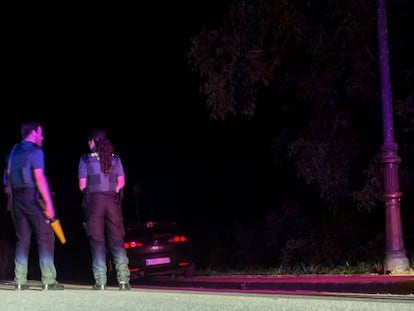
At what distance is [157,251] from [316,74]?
4993mm

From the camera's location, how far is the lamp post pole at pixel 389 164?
1203 cm

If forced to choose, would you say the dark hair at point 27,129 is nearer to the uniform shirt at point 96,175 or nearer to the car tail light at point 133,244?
the uniform shirt at point 96,175

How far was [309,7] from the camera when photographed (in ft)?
45.6

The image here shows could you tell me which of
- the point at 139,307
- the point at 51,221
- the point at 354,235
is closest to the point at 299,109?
the point at 354,235

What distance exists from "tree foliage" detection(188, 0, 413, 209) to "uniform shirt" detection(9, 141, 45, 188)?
7.00 m

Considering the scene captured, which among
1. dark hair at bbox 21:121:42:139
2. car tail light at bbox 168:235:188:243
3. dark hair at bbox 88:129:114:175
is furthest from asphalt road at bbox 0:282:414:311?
car tail light at bbox 168:235:188:243

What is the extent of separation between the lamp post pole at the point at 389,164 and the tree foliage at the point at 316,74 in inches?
43.6

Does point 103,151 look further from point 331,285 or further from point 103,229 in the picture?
point 331,285

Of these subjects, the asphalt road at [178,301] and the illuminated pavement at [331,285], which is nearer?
the asphalt road at [178,301]

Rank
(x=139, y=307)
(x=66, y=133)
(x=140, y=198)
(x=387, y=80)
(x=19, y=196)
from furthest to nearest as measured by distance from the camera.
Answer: (x=66, y=133) → (x=140, y=198) → (x=387, y=80) → (x=19, y=196) → (x=139, y=307)

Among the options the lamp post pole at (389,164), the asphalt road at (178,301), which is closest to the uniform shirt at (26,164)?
the asphalt road at (178,301)

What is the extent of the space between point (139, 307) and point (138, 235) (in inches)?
376

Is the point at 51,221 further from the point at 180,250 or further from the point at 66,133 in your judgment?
the point at 66,133

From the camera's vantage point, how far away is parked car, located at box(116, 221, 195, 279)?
15.7m
